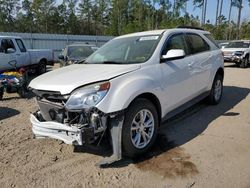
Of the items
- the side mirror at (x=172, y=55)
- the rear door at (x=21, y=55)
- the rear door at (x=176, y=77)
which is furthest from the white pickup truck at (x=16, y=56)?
the side mirror at (x=172, y=55)

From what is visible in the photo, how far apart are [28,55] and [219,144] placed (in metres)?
9.88

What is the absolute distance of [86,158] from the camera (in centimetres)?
431

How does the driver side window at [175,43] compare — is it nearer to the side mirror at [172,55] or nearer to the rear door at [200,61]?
the side mirror at [172,55]

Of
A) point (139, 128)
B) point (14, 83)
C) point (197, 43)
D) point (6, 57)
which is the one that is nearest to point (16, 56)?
point (6, 57)

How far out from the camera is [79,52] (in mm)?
11633

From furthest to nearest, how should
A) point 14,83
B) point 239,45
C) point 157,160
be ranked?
point 239,45 < point 14,83 < point 157,160

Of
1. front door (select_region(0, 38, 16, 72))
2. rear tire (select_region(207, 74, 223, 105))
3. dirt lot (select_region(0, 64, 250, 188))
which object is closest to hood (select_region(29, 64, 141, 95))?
dirt lot (select_region(0, 64, 250, 188))

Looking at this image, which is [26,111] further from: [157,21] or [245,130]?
[157,21]

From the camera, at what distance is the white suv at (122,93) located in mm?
3730

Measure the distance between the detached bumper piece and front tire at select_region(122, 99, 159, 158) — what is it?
0.54m

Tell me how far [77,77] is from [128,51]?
1.28 m

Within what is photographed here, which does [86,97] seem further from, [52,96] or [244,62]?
[244,62]

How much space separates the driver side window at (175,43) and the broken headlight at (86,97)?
1583mm

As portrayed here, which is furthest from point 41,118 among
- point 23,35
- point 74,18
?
point 74,18
